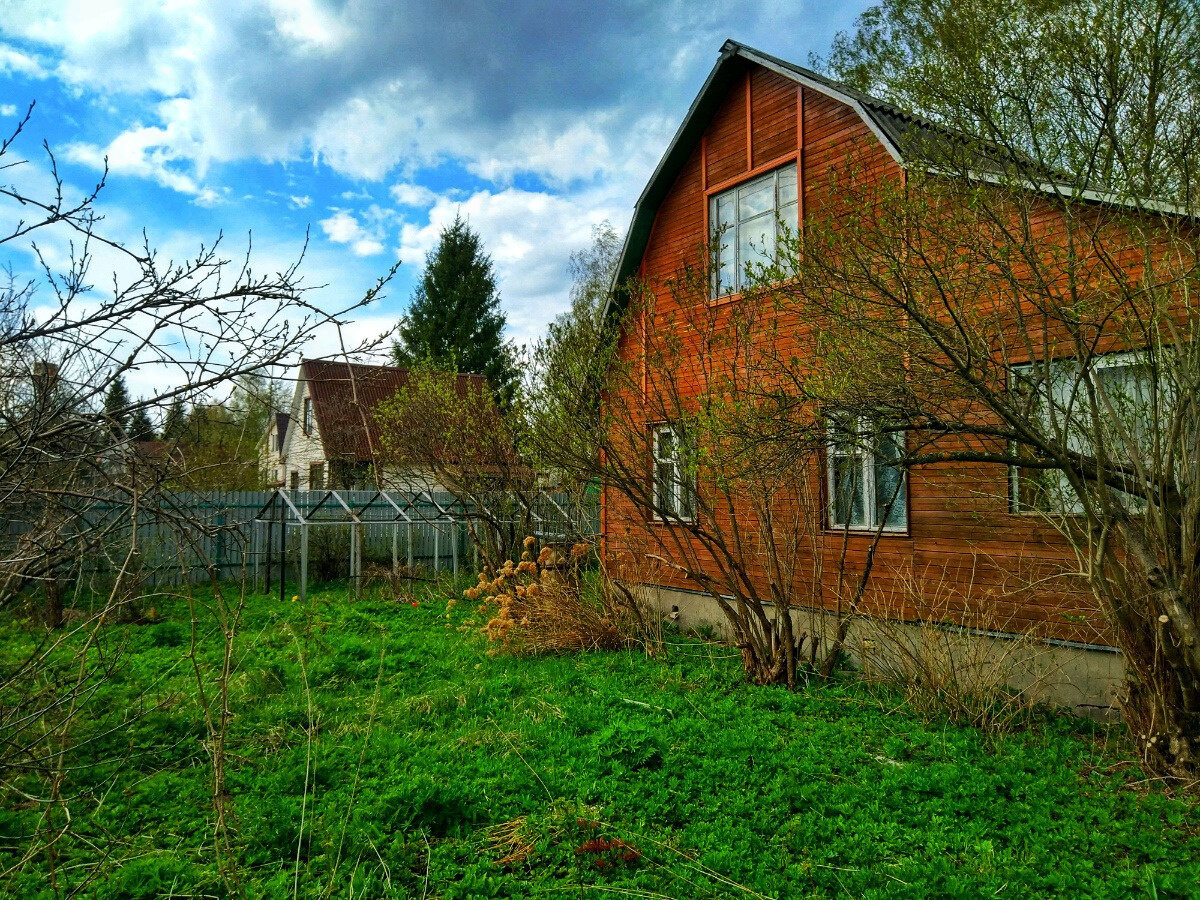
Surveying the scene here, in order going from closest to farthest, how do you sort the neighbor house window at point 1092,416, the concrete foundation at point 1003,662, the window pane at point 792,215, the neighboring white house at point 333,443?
1. the neighbor house window at point 1092,416
2. the concrete foundation at point 1003,662
3. the window pane at point 792,215
4. the neighboring white house at point 333,443

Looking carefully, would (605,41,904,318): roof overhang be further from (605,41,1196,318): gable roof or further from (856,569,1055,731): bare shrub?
(856,569,1055,731): bare shrub

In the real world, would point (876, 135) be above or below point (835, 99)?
below

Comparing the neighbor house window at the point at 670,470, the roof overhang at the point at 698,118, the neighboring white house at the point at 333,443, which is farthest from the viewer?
the neighboring white house at the point at 333,443

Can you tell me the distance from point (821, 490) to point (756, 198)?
4.58 metres

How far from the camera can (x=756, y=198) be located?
1097 cm

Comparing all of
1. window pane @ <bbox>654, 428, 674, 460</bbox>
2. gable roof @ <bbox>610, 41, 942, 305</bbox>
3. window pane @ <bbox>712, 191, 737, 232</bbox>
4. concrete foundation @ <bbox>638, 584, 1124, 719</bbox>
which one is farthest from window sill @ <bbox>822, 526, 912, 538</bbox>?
window pane @ <bbox>712, 191, 737, 232</bbox>

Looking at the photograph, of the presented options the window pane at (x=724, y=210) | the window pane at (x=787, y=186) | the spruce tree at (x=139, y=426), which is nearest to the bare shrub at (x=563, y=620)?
the window pane at (x=724, y=210)

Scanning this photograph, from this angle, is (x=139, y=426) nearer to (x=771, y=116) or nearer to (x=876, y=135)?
(x=876, y=135)

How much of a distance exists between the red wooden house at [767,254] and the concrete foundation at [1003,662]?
3 centimetres

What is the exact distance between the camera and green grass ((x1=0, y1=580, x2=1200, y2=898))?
13.5 feet

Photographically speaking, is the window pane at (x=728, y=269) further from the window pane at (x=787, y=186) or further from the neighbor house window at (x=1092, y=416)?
the neighbor house window at (x=1092, y=416)

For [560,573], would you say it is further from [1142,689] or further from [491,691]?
[1142,689]

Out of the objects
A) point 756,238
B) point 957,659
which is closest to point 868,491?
point 957,659

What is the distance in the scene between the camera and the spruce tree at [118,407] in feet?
9.20
